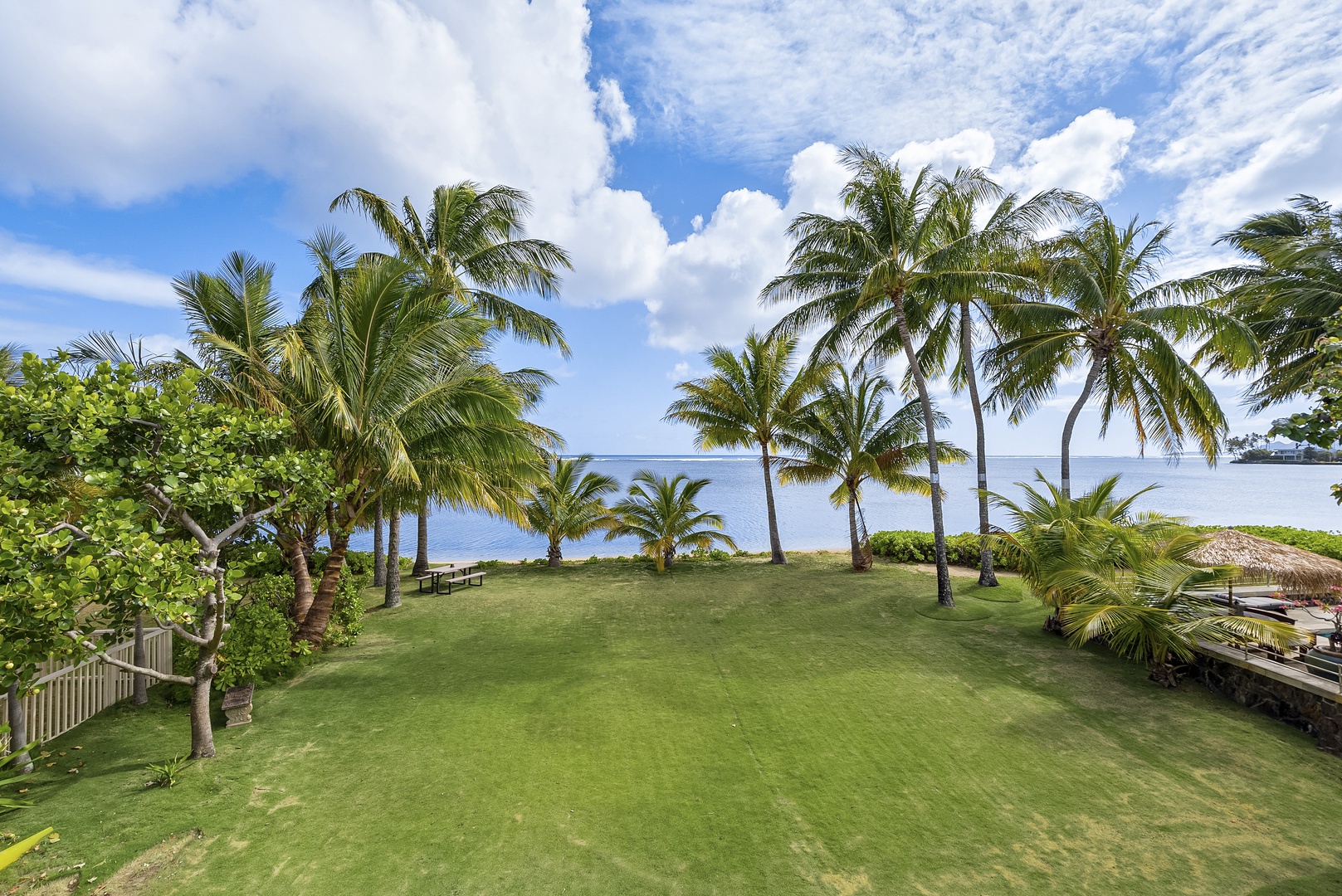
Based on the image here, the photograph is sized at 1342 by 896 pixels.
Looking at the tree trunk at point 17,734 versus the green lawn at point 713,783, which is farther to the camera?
the tree trunk at point 17,734

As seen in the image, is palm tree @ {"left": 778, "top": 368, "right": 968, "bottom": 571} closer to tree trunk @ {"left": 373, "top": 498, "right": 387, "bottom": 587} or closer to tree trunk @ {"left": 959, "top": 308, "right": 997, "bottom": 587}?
tree trunk @ {"left": 959, "top": 308, "right": 997, "bottom": 587}

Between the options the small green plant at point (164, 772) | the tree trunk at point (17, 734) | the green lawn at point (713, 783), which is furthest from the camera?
the small green plant at point (164, 772)

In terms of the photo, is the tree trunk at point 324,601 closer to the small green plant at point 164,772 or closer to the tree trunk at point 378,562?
the small green plant at point 164,772

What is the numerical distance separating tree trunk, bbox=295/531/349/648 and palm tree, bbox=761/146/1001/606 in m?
9.49

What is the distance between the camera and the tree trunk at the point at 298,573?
7.50 meters

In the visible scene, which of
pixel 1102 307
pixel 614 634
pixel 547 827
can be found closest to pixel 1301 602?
pixel 1102 307

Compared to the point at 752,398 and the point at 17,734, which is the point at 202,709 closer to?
the point at 17,734

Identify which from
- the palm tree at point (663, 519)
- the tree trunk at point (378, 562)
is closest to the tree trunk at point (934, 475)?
the palm tree at point (663, 519)

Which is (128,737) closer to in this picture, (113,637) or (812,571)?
(113,637)

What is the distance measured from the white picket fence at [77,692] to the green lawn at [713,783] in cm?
24

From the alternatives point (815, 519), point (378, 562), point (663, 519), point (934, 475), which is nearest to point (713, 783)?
point (934, 475)

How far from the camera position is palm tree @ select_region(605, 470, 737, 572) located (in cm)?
1418

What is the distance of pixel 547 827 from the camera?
13.9 ft

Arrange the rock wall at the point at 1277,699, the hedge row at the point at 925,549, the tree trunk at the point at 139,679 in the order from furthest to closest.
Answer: the hedge row at the point at 925,549 < the tree trunk at the point at 139,679 < the rock wall at the point at 1277,699
